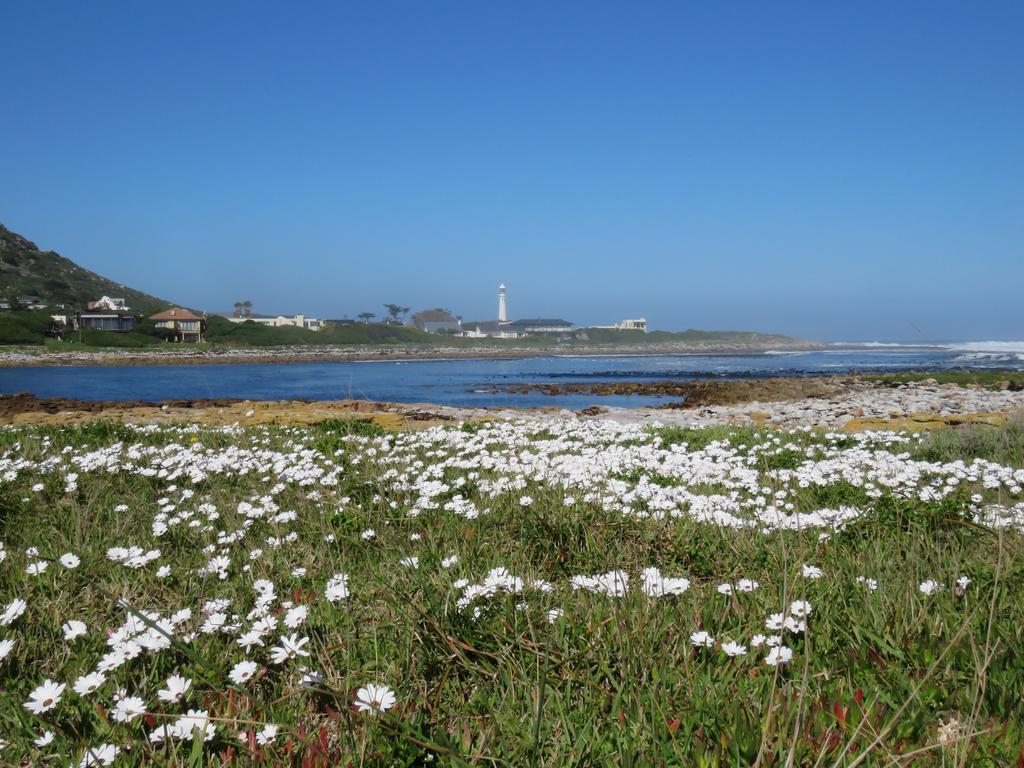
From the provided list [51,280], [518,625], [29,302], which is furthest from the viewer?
[51,280]

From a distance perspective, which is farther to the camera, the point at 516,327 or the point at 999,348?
the point at 516,327

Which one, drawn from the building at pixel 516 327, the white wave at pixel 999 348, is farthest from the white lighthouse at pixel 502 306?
the white wave at pixel 999 348

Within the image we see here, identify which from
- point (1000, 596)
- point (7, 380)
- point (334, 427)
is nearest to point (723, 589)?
point (1000, 596)

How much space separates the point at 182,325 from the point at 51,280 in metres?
53.2

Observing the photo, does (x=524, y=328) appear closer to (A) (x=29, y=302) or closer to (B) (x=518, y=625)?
(A) (x=29, y=302)

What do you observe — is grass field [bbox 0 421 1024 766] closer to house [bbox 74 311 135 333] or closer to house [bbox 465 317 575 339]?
house [bbox 74 311 135 333]

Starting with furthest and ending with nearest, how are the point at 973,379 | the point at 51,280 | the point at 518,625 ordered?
the point at 51,280 → the point at 973,379 → the point at 518,625

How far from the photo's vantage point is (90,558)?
3.70m

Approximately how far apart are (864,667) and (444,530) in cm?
246

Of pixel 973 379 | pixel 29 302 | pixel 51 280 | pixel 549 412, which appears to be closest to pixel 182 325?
pixel 29 302

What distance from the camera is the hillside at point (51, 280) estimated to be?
11882cm

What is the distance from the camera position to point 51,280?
12988 cm

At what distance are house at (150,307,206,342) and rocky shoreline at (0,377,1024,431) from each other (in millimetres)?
80306

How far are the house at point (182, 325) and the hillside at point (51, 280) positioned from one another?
23.0m
